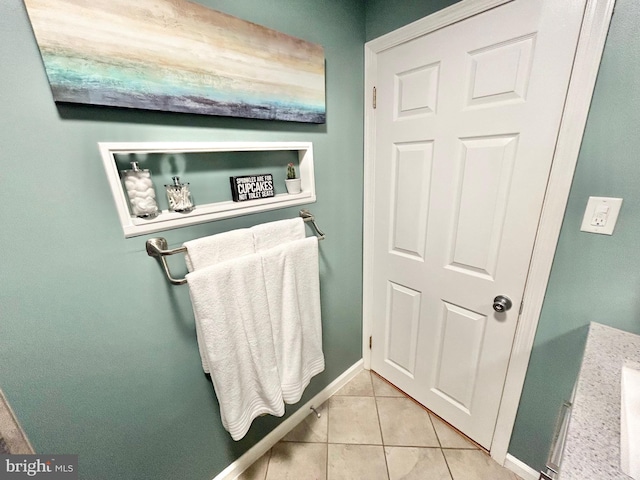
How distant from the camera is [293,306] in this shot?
1.01 meters

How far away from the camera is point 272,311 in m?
0.97

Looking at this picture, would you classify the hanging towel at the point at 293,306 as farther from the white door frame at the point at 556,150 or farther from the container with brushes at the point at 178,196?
the white door frame at the point at 556,150

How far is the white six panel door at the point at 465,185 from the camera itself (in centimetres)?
83

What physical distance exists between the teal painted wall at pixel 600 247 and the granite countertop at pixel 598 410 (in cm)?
9

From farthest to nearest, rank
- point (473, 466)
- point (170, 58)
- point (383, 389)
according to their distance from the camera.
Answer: point (383, 389) < point (473, 466) < point (170, 58)

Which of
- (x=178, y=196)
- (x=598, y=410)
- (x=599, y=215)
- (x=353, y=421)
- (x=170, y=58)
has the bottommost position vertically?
(x=353, y=421)

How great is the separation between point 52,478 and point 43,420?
0.61 ft

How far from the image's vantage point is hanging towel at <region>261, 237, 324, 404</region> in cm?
96

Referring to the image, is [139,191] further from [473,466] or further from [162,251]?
[473,466]

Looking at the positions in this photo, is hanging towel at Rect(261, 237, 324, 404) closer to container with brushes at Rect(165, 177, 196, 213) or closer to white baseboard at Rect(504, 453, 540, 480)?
container with brushes at Rect(165, 177, 196, 213)

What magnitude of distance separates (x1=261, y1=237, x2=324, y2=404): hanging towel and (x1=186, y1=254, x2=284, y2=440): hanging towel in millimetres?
46

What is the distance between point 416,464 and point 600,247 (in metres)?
1.23

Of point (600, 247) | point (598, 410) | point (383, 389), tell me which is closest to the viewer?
point (598, 410)

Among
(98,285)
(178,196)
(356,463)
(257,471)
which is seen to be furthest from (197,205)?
(356,463)
